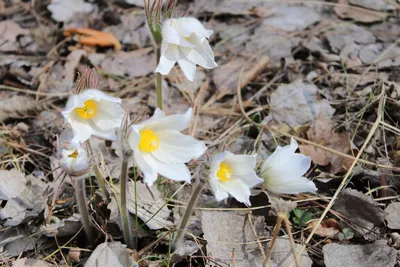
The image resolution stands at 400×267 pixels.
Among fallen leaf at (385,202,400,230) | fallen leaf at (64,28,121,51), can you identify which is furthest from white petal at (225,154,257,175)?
fallen leaf at (64,28,121,51)

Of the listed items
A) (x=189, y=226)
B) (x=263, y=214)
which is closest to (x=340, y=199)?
(x=263, y=214)

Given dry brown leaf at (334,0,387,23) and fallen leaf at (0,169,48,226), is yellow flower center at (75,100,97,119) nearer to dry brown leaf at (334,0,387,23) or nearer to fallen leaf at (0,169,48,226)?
fallen leaf at (0,169,48,226)

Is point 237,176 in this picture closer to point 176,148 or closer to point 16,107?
point 176,148

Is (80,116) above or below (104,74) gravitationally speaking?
above

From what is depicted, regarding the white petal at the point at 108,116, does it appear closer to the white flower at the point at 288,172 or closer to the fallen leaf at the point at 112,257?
the fallen leaf at the point at 112,257

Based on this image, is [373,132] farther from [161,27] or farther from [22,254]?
[22,254]
